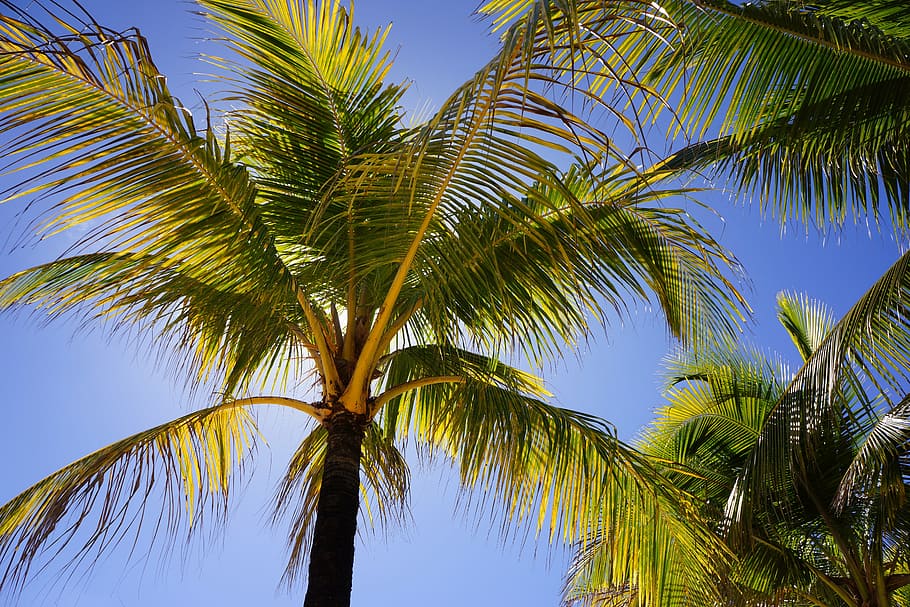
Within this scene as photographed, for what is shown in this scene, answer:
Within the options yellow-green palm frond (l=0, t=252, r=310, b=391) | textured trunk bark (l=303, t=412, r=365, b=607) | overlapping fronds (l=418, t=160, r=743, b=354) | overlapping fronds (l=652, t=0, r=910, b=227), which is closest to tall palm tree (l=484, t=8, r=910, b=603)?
overlapping fronds (l=652, t=0, r=910, b=227)

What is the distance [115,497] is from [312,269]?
1750mm

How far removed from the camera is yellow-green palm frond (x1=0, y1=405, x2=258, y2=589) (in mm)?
4605

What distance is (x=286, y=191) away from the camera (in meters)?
5.35

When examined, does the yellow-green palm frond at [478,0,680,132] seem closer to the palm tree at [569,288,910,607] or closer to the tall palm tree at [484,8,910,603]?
the tall palm tree at [484,8,910,603]

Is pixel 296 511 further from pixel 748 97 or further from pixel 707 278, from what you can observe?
pixel 748 97

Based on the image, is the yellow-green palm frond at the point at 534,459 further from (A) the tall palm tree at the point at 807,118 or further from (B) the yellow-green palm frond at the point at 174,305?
(B) the yellow-green palm frond at the point at 174,305

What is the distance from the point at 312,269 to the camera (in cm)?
517

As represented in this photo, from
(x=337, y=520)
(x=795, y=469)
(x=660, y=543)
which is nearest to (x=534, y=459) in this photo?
(x=660, y=543)

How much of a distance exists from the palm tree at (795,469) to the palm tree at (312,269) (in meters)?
0.77

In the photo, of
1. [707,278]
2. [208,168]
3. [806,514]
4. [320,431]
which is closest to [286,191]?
[208,168]

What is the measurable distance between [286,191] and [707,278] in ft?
9.04

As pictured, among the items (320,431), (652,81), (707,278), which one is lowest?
(320,431)

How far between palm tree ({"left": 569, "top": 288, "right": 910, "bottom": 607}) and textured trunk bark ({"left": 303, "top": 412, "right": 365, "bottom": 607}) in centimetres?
168

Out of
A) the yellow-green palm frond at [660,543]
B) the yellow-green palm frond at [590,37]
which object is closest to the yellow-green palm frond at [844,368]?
the yellow-green palm frond at [660,543]
